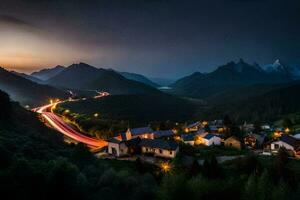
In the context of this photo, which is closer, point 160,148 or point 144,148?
point 160,148

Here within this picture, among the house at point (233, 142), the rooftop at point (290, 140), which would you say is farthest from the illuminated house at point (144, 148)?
the rooftop at point (290, 140)

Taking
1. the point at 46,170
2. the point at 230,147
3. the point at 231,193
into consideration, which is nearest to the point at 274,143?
the point at 230,147

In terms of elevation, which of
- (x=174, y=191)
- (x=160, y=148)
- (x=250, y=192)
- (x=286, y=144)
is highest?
(x=286, y=144)

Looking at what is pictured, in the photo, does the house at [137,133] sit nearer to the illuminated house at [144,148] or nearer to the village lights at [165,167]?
the illuminated house at [144,148]

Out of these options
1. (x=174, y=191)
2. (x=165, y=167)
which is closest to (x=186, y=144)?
(x=165, y=167)

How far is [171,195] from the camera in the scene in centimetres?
2256

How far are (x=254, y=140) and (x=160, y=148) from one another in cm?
3380

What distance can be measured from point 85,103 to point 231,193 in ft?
527

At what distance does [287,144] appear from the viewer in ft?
225

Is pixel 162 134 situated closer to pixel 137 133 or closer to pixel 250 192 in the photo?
pixel 137 133

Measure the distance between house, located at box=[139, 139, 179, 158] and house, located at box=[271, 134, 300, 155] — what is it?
83.6ft

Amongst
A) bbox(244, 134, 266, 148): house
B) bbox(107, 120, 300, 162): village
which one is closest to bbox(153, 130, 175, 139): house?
bbox(107, 120, 300, 162): village

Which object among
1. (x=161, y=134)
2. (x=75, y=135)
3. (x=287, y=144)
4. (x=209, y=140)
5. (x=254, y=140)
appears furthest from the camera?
(x=254, y=140)

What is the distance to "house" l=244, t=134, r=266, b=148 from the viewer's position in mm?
79988
